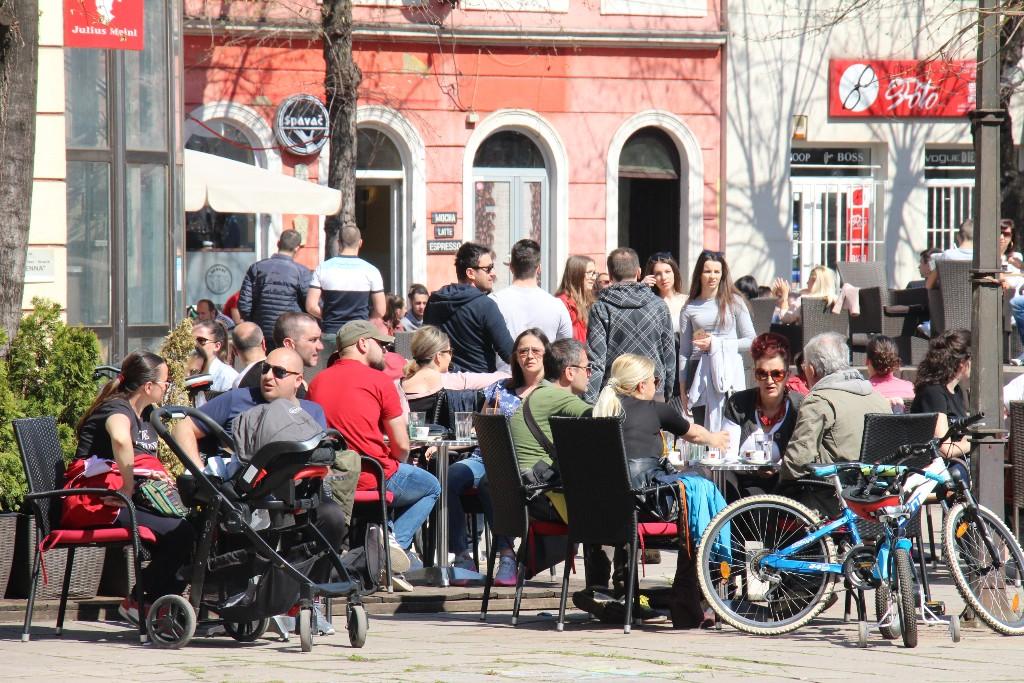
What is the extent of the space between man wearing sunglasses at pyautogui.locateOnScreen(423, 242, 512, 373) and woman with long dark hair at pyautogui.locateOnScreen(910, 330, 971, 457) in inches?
100

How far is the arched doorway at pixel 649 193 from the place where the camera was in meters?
24.2

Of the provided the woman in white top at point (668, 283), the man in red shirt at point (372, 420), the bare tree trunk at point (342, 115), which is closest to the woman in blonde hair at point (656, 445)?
the man in red shirt at point (372, 420)

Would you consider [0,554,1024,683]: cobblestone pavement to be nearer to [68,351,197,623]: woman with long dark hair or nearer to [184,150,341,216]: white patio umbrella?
[68,351,197,623]: woman with long dark hair

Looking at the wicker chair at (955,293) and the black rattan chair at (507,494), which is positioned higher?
the wicker chair at (955,293)

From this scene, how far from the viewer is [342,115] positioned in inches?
811

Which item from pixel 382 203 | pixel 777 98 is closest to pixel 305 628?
pixel 382 203

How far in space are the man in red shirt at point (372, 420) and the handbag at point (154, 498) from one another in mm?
1225

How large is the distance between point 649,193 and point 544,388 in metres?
15.5

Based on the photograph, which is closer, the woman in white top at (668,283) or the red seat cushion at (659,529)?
the red seat cushion at (659,529)

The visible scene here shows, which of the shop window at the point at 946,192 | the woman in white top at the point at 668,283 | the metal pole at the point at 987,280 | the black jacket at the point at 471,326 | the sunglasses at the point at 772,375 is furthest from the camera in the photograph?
the shop window at the point at 946,192

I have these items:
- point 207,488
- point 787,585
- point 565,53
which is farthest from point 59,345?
point 565,53

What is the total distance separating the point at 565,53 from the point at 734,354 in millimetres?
12119

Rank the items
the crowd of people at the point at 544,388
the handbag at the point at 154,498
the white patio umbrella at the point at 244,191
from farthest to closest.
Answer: the white patio umbrella at the point at 244,191 < the crowd of people at the point at 544,388 < the handbag at the point at 154,498

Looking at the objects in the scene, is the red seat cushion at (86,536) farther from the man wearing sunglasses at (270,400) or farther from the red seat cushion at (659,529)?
the red seat cushion at (659,529)
